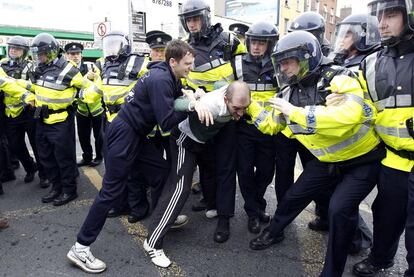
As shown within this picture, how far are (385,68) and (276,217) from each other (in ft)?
4.90

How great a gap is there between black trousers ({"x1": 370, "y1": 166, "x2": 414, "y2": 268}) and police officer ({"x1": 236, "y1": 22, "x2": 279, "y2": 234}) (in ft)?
3.64

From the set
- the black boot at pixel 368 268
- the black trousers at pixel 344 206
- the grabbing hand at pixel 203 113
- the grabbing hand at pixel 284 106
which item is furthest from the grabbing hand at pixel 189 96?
the black boot at pixel 368 268

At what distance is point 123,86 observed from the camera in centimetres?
373

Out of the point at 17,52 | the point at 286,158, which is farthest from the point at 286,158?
the point at 17,52

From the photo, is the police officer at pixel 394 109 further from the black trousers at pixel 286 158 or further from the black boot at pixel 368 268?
the black trousers at pixel 286 158

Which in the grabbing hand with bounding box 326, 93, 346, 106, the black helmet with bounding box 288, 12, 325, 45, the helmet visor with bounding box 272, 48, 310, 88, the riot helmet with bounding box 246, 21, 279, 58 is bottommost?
the grabbing hand with bounding box 326, 93, 346, 106

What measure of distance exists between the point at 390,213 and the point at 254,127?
1.36 meters

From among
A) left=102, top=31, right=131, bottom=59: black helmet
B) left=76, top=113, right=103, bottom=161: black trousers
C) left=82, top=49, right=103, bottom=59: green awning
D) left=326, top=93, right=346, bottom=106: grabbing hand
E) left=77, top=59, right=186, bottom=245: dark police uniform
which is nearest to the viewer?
left=326, top=93, right=346, bottom=106: grabbing hand

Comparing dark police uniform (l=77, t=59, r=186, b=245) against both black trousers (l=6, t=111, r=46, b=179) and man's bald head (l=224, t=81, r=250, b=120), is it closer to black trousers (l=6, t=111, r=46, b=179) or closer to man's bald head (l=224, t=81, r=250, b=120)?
man's bald head (l=224, t=81, r=250, b=120)

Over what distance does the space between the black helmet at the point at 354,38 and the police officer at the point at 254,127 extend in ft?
1.92

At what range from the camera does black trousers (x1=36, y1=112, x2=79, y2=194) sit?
4.01 metres

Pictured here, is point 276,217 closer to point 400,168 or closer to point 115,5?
point 400,168

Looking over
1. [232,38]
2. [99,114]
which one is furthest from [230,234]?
[99,114]

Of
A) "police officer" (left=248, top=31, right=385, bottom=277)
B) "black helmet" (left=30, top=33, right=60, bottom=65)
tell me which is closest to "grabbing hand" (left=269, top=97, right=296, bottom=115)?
"police officer" (left=248, top=31, right=385, bottom=277)
